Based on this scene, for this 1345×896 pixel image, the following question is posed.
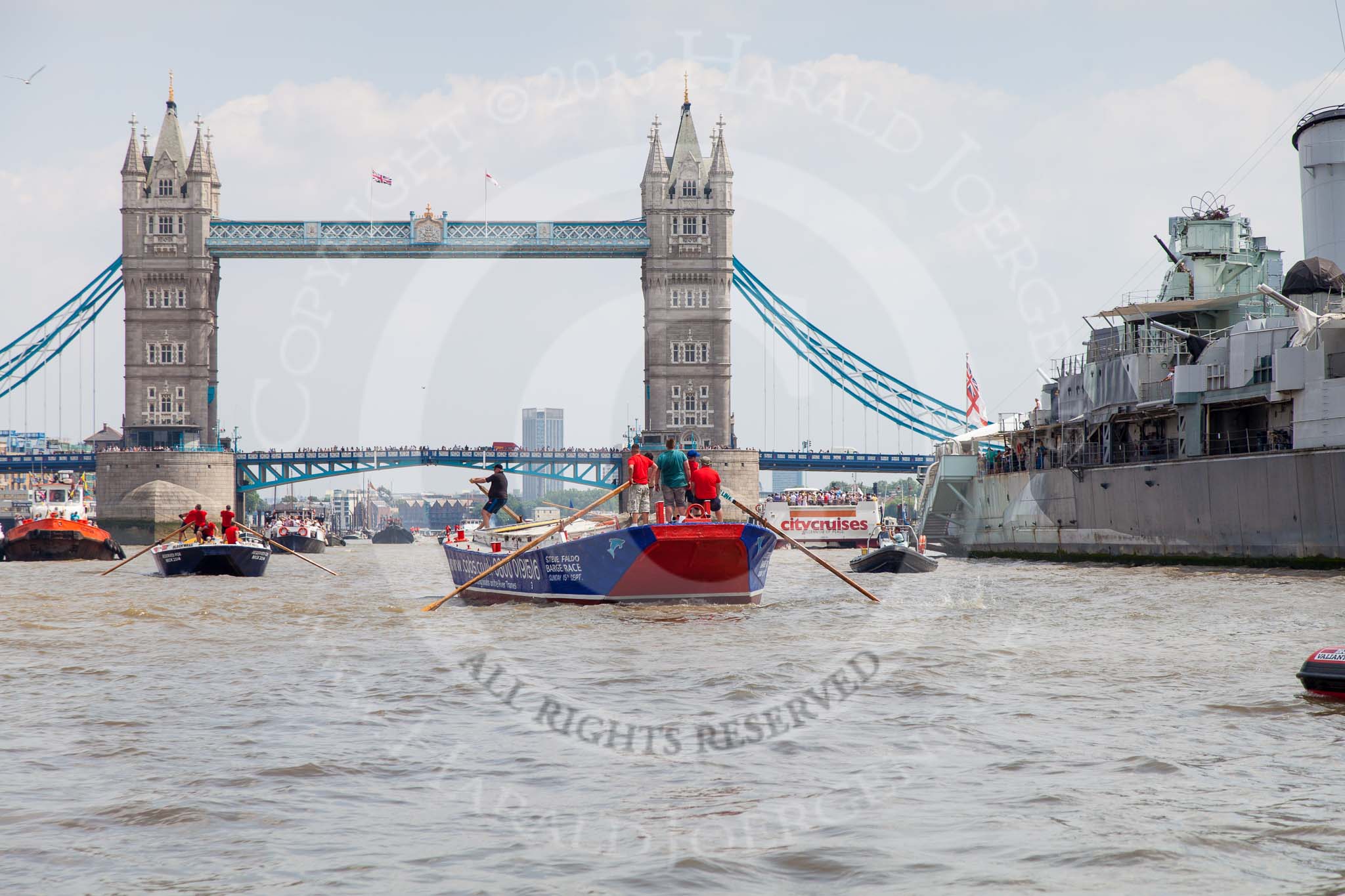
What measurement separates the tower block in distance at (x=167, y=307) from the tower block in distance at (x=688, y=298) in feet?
110

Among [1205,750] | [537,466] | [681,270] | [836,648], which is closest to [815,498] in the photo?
[681,270]

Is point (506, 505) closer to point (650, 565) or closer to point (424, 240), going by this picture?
point (650, 565)

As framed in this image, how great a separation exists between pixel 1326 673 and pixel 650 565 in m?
10.1

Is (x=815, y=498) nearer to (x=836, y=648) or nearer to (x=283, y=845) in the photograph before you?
(x=836, y=648)

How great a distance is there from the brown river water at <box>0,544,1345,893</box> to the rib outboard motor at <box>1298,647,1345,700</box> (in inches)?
7.3

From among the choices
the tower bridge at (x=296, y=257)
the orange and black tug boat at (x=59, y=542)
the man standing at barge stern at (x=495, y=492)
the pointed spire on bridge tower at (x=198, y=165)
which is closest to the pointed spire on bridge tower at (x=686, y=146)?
the tower bridge at (x=296, y=257)

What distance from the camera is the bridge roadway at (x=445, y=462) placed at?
103938 mm

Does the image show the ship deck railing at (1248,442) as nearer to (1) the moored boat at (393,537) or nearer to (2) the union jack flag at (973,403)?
(2) the union jack flag at (973,403)

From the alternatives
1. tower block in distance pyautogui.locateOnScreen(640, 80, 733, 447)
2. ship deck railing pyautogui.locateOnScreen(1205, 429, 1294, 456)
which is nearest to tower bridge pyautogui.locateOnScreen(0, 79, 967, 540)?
tower block in distance pyautogui.locateOnScreen(640, 80, 733, 447)

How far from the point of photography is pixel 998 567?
40844mm

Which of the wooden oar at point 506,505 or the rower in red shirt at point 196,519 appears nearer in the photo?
the wooden oar at point 506,505

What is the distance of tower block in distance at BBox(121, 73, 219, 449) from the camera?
98.8 m

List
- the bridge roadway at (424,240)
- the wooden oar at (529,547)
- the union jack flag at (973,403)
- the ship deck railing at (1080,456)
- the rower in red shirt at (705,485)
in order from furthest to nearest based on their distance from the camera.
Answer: the bridge roadway at (424,240)
the union jack flag at (973,403)
the ship deck railing at (1080,456)
the wooden oar at (529,547)
the rower in red shirt at (705,485)

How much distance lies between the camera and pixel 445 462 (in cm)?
10481
